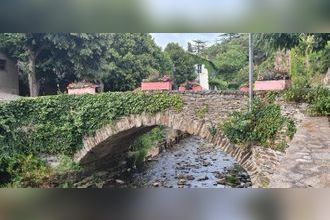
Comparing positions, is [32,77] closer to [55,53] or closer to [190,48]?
[55,53]

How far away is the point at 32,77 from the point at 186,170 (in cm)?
230

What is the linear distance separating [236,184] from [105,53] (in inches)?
78.1

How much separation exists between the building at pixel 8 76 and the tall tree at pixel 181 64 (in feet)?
4.94

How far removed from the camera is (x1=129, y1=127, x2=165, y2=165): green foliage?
5.45 meters

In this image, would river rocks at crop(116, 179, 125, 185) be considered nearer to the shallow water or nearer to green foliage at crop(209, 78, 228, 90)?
the shallow water

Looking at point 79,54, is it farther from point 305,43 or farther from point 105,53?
point 305,43

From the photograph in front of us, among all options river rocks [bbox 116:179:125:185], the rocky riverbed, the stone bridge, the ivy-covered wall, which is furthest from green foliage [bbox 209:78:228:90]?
river rocks [bbox 116:179:125:185]

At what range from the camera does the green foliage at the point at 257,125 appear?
3.32 m

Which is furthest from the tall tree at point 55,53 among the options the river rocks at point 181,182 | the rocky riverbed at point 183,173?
the river rocks at point 181,182

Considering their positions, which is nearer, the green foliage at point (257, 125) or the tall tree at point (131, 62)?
the green foliage at point (257, 125)

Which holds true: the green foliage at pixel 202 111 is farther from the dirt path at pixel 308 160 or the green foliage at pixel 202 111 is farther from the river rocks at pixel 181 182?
the river rocks at pixel 181 182

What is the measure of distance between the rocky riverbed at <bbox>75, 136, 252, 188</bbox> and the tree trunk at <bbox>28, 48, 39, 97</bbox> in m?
1.07

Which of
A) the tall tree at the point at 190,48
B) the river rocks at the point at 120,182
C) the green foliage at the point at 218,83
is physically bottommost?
the river rocks at the point at 120,182

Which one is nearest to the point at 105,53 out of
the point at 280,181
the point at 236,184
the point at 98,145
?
the point at 98,145
